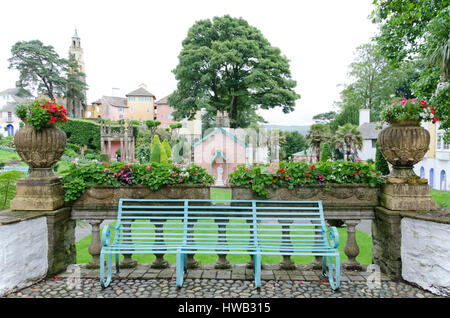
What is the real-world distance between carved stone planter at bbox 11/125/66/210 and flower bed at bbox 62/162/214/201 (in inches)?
9.4

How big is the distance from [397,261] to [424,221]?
652 mm

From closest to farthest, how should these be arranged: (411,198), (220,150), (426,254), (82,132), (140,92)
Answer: (426,254), (411,198), (220,150), (82,132), (140,92)

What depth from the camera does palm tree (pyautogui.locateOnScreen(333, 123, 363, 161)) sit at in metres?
27.8

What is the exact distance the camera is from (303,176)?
4023 millimetres

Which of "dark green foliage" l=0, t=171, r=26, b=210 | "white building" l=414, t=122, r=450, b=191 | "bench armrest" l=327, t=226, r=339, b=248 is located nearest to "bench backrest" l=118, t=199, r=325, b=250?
"bench armrest" l=327, t=226, r=339, b=248

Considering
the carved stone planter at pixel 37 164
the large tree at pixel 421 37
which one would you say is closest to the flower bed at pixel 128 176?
the carved stone planter at pixel 37 164

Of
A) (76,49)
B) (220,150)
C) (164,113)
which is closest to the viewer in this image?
(220,150)

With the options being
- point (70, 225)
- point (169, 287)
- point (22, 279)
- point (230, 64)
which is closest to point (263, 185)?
point (169, 287)

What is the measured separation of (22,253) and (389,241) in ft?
15.2

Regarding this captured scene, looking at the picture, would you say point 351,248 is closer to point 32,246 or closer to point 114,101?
point 32,246

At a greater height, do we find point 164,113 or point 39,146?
point 164,113

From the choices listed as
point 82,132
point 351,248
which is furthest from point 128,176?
point 82,132
